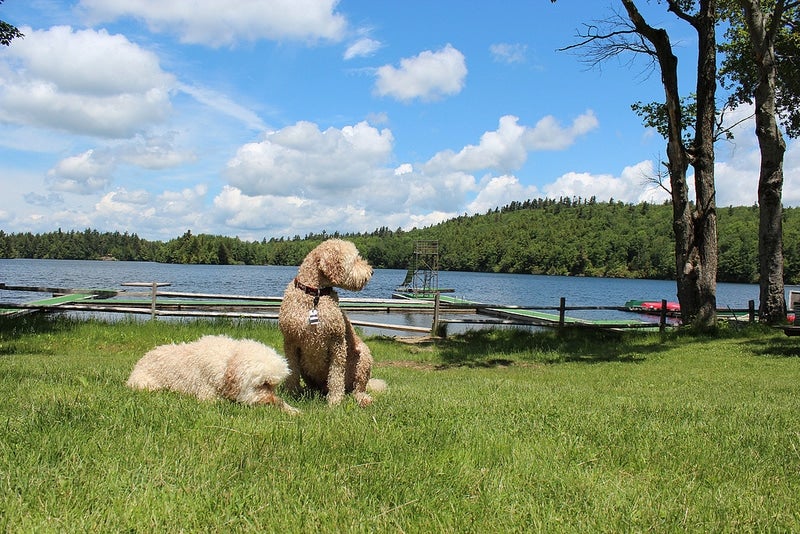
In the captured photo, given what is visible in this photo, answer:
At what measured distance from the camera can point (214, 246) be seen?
157 meters

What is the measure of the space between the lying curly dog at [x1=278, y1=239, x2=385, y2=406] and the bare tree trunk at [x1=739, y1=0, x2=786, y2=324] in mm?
15997

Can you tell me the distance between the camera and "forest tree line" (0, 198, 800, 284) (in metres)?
125

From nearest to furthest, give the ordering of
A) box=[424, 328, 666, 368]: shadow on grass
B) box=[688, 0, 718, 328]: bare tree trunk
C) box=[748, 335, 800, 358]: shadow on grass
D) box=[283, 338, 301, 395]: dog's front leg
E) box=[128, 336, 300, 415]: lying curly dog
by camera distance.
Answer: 1. box=[128, 336, 300, 415]: lying curly dog
2. box=[283, 338, 301, 395]: dog's front leg
3. box=[748, 335, 800, 358]: shadow on grass
4. box=[424, 328, 666, 368]: shadow on grass
5. box=[688, 0, 718, 328]: bare tree trunk

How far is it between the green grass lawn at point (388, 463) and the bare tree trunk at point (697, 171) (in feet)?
33.9

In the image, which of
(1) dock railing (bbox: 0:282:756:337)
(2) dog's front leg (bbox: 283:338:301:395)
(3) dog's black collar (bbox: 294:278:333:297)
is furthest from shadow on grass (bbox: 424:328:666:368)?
(3) dog's black collar (bbox: 294:278:333:297)

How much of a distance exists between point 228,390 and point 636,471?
303 cm

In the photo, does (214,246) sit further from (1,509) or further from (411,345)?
(1,509)

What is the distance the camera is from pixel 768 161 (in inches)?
643

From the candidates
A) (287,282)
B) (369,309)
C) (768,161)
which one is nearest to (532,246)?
(287,282)

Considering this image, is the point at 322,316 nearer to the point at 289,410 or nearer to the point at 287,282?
the point at 289,410

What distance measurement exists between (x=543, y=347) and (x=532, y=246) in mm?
139421

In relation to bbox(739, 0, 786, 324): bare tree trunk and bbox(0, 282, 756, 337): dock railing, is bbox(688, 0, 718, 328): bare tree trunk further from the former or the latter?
bbox(0, 282, 756, 337): dock railing

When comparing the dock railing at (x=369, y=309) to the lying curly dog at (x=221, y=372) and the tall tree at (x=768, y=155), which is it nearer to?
the tall tree at (x=768, y=155)

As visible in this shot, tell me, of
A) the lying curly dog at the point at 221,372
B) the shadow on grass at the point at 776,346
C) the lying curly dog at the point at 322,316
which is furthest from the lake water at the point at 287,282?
the lying curly dog at the point at 221,372
